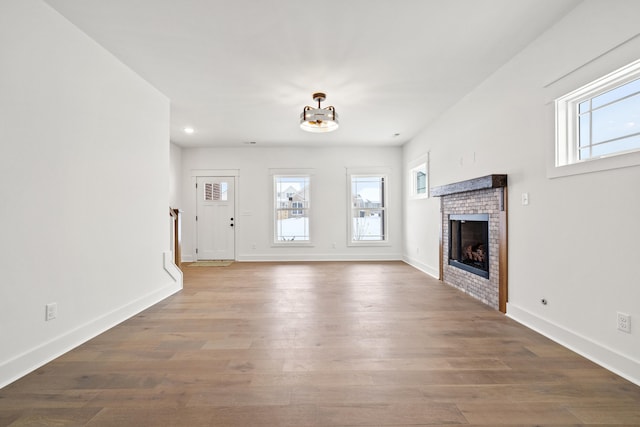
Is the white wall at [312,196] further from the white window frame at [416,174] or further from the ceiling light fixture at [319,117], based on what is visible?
the ceiling light fixture at [319,117]

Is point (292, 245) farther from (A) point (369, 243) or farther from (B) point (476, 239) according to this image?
(B) point (476, 239)

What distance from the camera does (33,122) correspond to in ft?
6.58

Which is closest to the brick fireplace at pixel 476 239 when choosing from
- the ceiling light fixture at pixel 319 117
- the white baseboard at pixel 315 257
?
the ceiling light fixture at pixel 319 117

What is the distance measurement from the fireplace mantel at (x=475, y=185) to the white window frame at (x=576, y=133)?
0.55 metres

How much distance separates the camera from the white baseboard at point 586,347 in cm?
183

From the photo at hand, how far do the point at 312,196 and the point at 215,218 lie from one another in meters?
2.37

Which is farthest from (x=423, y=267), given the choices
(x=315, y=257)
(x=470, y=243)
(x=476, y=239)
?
(x=315, y=257)

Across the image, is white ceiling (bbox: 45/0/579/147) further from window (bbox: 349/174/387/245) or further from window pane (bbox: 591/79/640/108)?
window (bbox: 349/174/387/245)

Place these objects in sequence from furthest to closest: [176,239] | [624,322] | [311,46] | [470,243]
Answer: [176,239], [470,243], [311,46], [624,322]

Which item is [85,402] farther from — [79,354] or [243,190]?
[243,190]

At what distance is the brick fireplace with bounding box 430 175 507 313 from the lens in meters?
3.07

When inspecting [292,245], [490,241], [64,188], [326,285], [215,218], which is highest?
[64,188]

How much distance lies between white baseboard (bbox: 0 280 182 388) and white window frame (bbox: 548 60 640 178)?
4184 mm

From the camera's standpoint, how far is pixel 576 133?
92.8 inches
